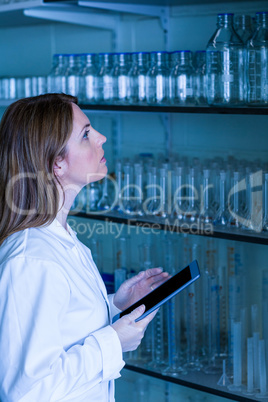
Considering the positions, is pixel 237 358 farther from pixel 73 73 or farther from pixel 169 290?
pixel 73 73

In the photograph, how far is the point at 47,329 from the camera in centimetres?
121

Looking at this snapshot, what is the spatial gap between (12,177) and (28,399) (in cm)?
51

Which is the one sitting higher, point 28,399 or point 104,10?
point 104,10

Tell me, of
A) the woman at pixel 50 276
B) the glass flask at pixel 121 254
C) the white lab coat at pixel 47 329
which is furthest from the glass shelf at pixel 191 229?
the white lab coat at pixel 47 329

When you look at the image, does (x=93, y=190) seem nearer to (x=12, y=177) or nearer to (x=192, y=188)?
(x=192, y=188)

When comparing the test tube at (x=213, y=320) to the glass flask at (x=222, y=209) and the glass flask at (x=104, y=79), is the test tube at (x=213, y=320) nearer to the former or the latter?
the glass flask at (x=222, y=209)

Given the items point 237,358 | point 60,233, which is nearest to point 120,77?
point 60,233

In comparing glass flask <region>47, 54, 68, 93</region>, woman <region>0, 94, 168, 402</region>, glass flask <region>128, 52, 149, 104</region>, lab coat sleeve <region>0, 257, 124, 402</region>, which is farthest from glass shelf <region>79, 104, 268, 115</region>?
lab coat sleeve <region>0, 257, 124, 402</region>

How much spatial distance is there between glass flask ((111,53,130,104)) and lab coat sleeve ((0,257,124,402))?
97 cm

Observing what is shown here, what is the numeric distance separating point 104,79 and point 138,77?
0.49 feet

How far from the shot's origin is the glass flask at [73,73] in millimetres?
2174

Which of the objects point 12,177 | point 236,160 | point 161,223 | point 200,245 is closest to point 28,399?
point 12,177

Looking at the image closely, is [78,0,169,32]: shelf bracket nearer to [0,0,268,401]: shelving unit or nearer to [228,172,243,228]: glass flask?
[0,0,268,401]: shelving unit

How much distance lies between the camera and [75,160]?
1423 millimetres
